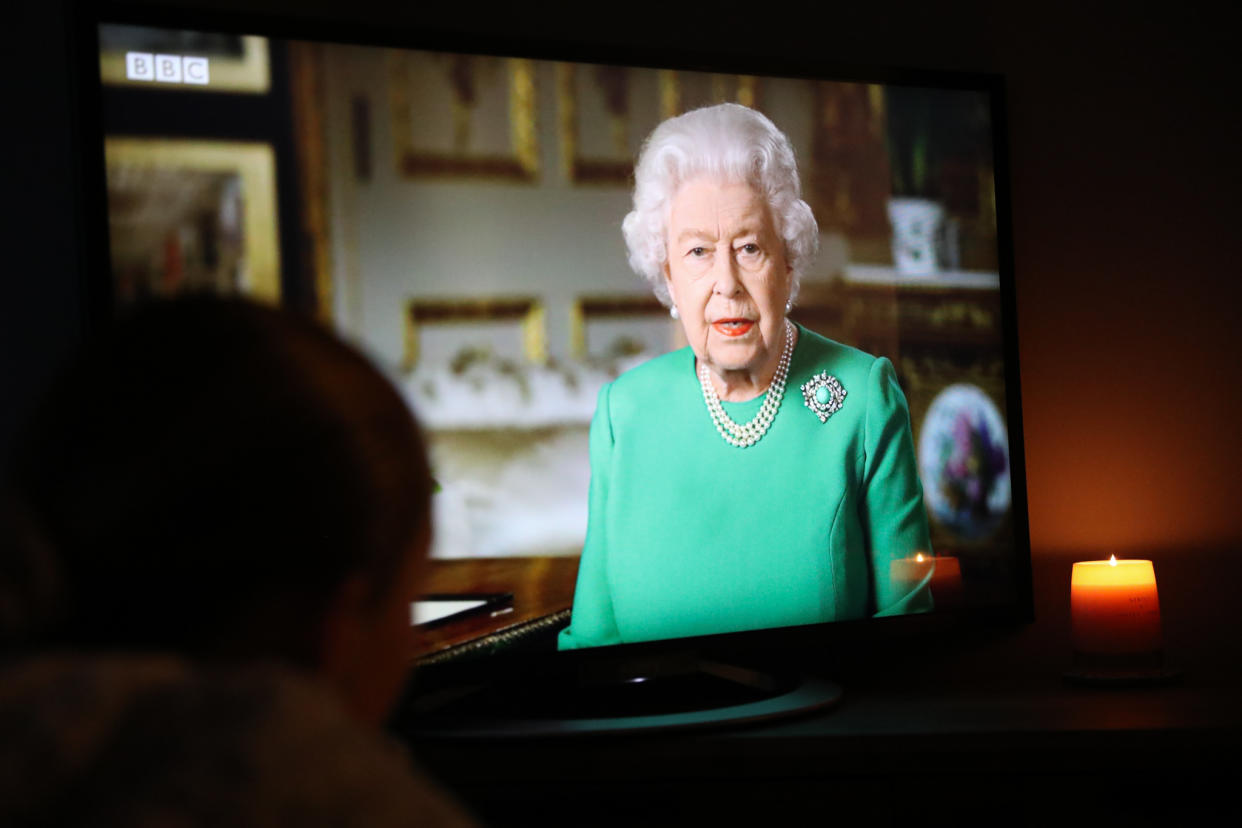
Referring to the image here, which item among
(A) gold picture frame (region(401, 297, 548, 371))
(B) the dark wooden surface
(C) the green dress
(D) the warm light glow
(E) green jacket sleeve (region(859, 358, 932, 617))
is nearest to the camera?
(B) the dark wooden surface

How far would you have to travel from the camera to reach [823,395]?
1.87 metres

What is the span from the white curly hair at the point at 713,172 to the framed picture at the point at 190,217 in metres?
0.56

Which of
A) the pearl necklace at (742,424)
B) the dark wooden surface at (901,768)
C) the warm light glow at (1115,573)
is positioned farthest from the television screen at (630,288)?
the dark wooden surface at (901,768)

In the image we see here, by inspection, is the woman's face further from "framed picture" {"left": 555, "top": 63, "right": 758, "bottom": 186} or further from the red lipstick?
"framed picture" {"left": 555, "top": 63, "right": 758, "bottom": 186}

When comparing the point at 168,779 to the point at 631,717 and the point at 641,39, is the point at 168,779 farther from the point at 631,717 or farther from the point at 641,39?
the point at 641,39

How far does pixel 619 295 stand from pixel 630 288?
0.07 ft

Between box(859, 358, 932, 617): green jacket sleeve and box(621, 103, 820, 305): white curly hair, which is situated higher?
box(621, 103, 820, 305): white curly hair

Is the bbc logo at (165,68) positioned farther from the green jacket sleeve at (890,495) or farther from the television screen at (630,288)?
the green jacket sleeve at (890,495)

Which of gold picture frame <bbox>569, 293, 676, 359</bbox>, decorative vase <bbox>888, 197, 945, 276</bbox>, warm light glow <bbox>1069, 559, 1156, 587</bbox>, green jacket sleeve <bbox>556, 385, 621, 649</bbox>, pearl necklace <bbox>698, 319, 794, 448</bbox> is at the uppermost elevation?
decorative vase <bbox>888, 197, 945, 276</bbox>


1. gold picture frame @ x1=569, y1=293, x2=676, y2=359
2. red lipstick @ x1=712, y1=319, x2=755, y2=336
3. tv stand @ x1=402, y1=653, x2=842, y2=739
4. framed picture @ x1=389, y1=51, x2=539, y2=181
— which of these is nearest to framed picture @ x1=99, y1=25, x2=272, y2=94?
framed picture @ x1=389, y1=51, x2=539, y2=181

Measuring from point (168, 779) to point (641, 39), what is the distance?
1813mm

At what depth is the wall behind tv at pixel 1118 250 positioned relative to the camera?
220 cm

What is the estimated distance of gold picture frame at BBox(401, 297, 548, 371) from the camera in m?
1.66

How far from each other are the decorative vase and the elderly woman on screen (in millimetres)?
179
